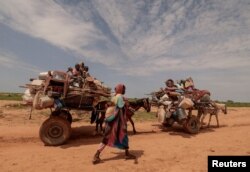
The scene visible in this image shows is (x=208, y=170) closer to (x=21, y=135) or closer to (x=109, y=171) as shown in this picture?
(x=109, y=171)

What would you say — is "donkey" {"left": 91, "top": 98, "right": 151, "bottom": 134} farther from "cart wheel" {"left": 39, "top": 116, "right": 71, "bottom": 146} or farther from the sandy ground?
Result: "cart wheel" {"left": 39, "top": 116, "right": 71, "bottom": 146}

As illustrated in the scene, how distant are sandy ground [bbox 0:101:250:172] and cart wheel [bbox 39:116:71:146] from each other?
289mm

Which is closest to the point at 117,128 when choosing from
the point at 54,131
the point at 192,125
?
the point at 54,131

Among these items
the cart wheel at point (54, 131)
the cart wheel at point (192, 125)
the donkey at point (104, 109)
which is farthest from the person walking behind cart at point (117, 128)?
the cart wheel at point (192, 125)

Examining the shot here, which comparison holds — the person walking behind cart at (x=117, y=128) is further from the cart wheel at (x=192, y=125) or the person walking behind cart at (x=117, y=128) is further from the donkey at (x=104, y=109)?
the cart wheel at (x=192, y=125)

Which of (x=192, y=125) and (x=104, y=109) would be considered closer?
(x=104, y=109)

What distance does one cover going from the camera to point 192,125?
12.5 metres

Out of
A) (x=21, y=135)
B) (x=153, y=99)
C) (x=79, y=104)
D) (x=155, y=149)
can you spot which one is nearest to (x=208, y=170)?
(x=155, y=149)

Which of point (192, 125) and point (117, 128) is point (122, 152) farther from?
point (192, 125)

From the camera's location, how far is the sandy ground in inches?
292

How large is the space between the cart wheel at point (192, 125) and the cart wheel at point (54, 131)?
Result: 547 cm

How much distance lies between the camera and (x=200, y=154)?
28.1ft

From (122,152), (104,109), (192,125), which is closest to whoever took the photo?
(122,152)

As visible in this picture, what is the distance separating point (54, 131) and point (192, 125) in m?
6.25
